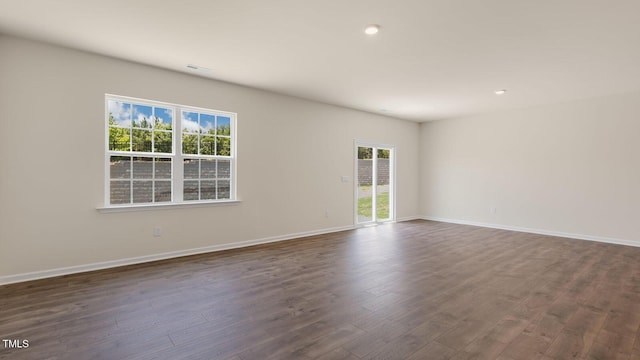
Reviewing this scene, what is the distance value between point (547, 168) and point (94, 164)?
25.9ft

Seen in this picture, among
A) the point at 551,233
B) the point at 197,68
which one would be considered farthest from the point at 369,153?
the point at 197,68

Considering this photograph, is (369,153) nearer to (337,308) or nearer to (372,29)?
(372,29)

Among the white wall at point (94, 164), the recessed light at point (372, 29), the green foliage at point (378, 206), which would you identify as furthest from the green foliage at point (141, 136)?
the green foliage at point (378, 206)

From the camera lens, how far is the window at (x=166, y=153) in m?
4.01

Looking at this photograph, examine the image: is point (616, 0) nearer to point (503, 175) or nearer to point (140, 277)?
point (503, 175)

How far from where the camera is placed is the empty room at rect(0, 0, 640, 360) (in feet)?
7.94

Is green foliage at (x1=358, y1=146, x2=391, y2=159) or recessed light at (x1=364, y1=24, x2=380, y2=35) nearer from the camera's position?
recessed light at (x1=364, y1=24, x2=380, y2=35)

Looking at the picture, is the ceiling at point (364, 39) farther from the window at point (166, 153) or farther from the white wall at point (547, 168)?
the white wall at point (547, 168)

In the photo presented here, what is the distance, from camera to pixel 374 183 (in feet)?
24.4

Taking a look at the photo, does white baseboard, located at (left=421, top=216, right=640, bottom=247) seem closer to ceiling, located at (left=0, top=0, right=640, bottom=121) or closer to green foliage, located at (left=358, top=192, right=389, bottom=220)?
green foliage, located at (left=358, top=192, right=389, bottom=220)

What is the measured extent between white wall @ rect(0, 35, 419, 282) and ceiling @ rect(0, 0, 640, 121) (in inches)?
12.7

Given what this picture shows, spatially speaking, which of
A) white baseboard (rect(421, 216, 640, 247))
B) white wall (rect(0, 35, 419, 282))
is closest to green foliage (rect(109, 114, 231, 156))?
white wall (rect(0, 35, 419, 282))

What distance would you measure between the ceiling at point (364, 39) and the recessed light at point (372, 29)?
0.21 ft

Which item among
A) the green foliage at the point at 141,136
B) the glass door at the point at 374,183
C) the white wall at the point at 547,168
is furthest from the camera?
the glass door at the point at 374,183
